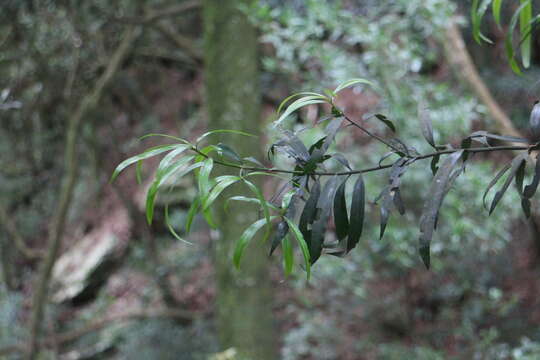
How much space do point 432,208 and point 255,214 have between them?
2.61 metres

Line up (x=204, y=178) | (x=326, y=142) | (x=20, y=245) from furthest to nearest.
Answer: (x=20, y=245) < (x=326, y=142) < (x=204, y=178)

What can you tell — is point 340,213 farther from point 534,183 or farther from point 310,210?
point 534,183

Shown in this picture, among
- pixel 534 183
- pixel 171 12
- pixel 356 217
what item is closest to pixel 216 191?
pixel 356 217

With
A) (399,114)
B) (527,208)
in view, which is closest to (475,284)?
(399,114)

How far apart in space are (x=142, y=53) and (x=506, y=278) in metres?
4.43

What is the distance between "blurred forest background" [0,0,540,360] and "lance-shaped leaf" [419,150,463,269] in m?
0.67

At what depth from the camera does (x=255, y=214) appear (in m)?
3.45

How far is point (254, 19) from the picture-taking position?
3332mm

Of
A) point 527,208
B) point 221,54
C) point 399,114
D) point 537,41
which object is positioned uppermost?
point 537,41

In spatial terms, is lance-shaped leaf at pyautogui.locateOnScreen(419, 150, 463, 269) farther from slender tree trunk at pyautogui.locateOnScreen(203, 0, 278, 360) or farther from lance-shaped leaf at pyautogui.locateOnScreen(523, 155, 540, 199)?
slender tree trunk at pyautogui.locateOnScreen(203, 0, 278, 360)

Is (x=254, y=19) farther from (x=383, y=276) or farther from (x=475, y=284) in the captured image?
(x=475, y=284)

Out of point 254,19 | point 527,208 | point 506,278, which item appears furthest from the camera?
point 506,278

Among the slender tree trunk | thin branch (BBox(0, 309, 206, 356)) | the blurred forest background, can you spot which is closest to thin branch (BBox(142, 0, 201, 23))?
the blurred forest background

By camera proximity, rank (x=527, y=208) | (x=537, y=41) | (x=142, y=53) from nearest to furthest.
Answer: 1. (x=527, y=208)
2. (x=537, y=41)
3. (x=142, y=53)
